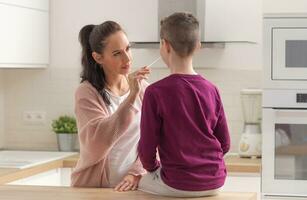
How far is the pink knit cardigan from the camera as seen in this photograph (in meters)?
2.37

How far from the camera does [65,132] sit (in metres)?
4.54

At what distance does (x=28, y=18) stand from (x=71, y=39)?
0.39m

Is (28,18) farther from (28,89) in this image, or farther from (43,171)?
(43,171)

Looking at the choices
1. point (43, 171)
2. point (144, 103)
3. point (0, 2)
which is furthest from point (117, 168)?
point (0, 2)

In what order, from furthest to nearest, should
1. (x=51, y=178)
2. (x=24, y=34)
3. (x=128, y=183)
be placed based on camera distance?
1. (x=24, y=34)
2. (x=51, y=178)
3. (x=128, y=183)

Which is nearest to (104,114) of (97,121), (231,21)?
(97,121)

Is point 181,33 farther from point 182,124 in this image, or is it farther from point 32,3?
point 32,3

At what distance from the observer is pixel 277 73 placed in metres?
3.88

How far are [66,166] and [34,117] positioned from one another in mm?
671

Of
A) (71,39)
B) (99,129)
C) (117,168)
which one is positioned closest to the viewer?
(99,129)

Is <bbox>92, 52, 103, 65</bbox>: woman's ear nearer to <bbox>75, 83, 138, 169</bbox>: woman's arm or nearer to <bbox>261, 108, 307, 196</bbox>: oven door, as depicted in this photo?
<bbox>75, 83, 138, 169</bbox>: woman's arm

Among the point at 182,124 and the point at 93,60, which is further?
the point at 93,60

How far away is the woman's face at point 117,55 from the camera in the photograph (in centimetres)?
258

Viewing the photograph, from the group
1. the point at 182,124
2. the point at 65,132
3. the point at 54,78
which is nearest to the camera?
the point at 182,124
